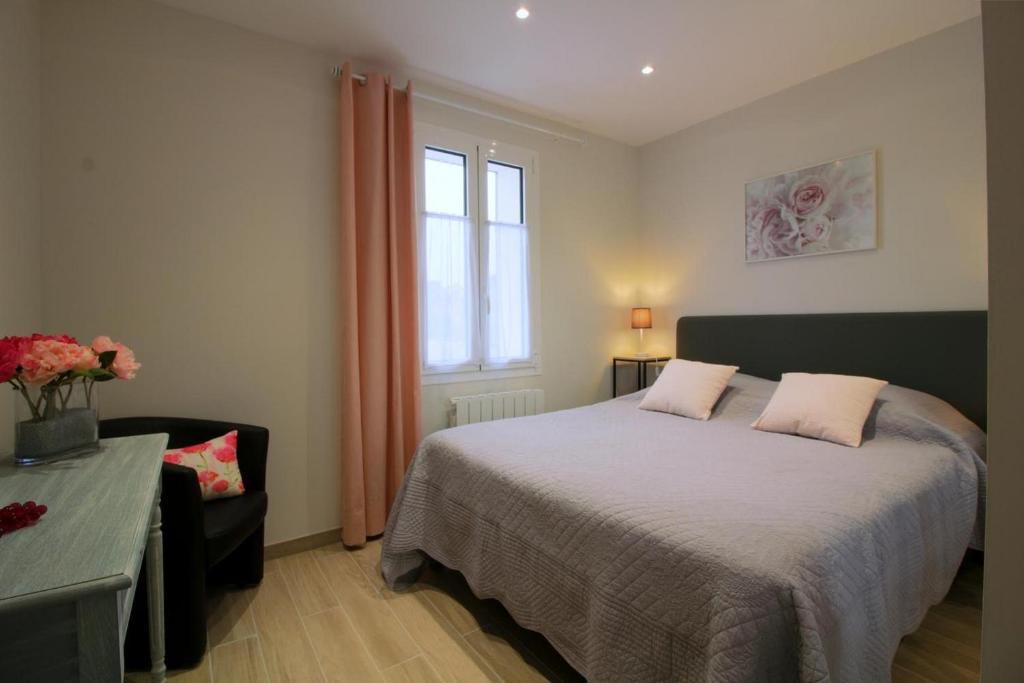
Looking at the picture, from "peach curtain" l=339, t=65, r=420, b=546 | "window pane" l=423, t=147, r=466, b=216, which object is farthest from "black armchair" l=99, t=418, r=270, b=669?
"window pane" l=423, t=147, r=466, b=216

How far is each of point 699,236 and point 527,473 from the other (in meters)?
2.71

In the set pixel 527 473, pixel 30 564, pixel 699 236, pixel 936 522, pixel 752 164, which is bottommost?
pixel 936 522

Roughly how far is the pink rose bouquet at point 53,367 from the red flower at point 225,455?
2.50ft

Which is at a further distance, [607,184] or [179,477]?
[607,184]

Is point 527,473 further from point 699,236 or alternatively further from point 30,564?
point 699,236

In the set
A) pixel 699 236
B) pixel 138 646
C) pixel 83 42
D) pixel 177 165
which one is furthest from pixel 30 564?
pixel 699 236

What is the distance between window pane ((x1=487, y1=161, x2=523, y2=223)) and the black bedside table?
1432 mm

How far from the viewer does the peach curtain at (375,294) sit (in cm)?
260

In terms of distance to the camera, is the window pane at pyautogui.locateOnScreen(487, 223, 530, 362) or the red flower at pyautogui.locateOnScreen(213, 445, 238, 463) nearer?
the red flower at pyautogui.locateOnScreen(213, 445, 238, 463)

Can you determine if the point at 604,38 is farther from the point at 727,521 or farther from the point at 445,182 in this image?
the point at 727,521

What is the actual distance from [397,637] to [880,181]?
3475mm

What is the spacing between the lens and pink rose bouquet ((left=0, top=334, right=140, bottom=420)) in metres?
1.20

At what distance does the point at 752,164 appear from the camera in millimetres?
3271

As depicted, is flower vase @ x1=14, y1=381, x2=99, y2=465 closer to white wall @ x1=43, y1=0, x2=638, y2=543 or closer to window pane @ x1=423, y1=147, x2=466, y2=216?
white wall @ x1=43, y1=0, x2=638, y2=543
